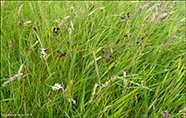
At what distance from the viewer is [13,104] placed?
986 millimetres

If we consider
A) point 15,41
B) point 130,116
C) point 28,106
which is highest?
point 15,41

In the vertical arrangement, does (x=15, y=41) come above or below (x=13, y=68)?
above

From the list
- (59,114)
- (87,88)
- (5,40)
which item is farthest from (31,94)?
(5,40)

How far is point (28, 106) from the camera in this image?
3.09 feet

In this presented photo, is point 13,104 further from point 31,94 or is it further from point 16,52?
point 16,52

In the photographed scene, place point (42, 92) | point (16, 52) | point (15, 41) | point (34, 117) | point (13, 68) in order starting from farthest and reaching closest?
point (15, 41)
point (16, 52)
point (13, 68)
point (42, 92)
point (34, 117)

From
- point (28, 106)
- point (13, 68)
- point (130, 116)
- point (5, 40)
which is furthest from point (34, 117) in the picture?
point (5, 40)

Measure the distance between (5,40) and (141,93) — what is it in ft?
4.34

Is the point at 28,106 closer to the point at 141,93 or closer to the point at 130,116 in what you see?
the point at 130,116

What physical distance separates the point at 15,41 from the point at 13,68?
40 centimetres

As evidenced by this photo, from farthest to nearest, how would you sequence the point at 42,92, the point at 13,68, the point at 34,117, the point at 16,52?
the point at 16,52 < the point at 13,68 < the point at 42,92 < the point at 34,117

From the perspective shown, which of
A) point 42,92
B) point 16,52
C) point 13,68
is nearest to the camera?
point 42,92

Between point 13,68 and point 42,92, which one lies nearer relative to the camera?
point 42,92

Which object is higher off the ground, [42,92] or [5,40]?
[5,40]
